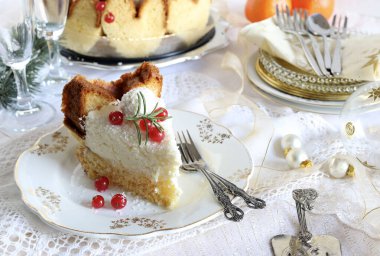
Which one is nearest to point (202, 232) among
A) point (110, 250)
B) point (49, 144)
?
point (110, 250)

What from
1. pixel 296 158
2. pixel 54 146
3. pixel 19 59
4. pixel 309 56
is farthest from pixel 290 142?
pixel 19 59

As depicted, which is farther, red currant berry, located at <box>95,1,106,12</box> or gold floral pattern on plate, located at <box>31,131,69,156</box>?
red currant berry, located at <box>95,1,106,12</box>

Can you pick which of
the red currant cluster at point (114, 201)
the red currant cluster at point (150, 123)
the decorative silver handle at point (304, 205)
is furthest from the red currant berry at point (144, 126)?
the decorative silver handle at point (304, 205)

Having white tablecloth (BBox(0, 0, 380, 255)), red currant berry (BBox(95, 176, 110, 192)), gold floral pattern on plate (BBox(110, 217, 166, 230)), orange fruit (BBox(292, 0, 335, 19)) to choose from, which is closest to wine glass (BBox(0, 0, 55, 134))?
white tablecloth (BBox(0, 0, 380, 255))

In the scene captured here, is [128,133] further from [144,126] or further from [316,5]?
[316,5]

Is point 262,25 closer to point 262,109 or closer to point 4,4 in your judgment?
point 262,109

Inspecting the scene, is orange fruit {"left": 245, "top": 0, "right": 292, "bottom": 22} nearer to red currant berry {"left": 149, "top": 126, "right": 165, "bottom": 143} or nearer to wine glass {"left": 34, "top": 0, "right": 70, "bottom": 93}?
wine glass {"left": 34, "top": 0, "right": 70, "bottom": 93}
